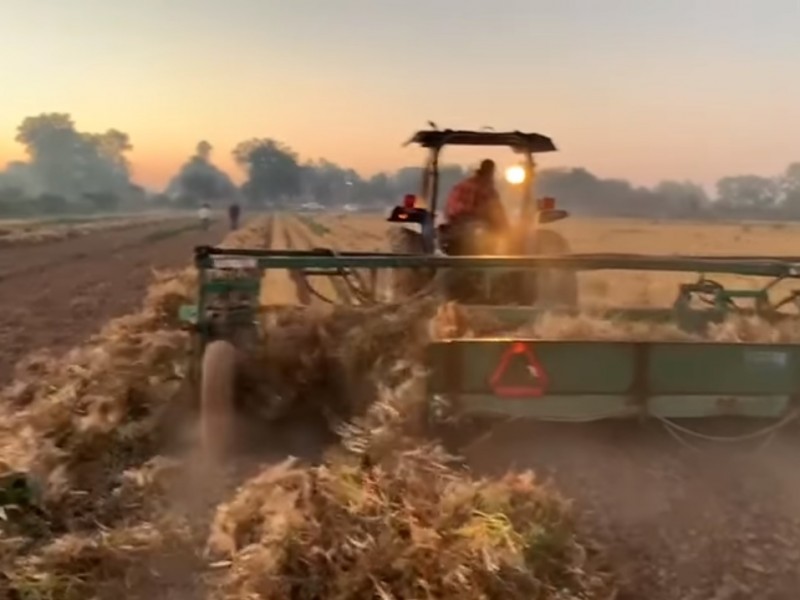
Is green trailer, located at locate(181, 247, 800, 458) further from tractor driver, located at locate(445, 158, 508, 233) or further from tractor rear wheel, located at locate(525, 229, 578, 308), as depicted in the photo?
tractor driver, located at locate(445, 158, 508, 233)

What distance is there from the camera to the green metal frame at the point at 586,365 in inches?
223

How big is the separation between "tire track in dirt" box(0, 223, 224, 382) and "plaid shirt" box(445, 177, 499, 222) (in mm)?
4170

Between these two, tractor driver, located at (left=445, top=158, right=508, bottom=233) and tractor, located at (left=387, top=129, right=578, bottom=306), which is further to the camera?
tractor driver, located at (left=445, top=158, right=508, bottom=233)

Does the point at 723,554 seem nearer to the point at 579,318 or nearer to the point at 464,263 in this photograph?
the point at 464,263

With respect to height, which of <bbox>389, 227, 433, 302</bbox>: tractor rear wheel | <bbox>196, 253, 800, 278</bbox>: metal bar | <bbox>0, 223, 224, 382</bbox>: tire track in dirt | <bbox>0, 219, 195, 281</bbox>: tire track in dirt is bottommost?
<bbox>0, 219, 195, 281</bbox>: tire track in dirt

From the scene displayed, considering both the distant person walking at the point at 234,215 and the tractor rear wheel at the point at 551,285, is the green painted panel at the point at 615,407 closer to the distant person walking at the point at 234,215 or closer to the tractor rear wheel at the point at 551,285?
the tractor rear wheel at the point at 551,285

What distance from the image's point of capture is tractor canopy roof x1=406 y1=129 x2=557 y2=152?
9.31 meters

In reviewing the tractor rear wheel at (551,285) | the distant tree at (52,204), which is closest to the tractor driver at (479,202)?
the tractor rear wheel at (551,285)

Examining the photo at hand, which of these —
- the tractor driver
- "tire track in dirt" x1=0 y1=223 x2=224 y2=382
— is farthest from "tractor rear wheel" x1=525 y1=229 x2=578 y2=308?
"tire track in dirt" x1=0 y1=223 x2=224 y2=382

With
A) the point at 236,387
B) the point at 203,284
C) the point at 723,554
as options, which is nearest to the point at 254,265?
the point at 203,284

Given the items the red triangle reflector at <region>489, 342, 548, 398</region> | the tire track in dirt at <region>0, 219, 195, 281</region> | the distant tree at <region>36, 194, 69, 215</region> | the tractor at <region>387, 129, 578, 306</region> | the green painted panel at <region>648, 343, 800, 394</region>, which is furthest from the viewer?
the distant tree at <region>36, 194, 69, 215</region>

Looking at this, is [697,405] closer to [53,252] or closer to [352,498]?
[352,498]

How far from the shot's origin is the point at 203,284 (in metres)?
6.24

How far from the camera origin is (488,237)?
30.2ft
